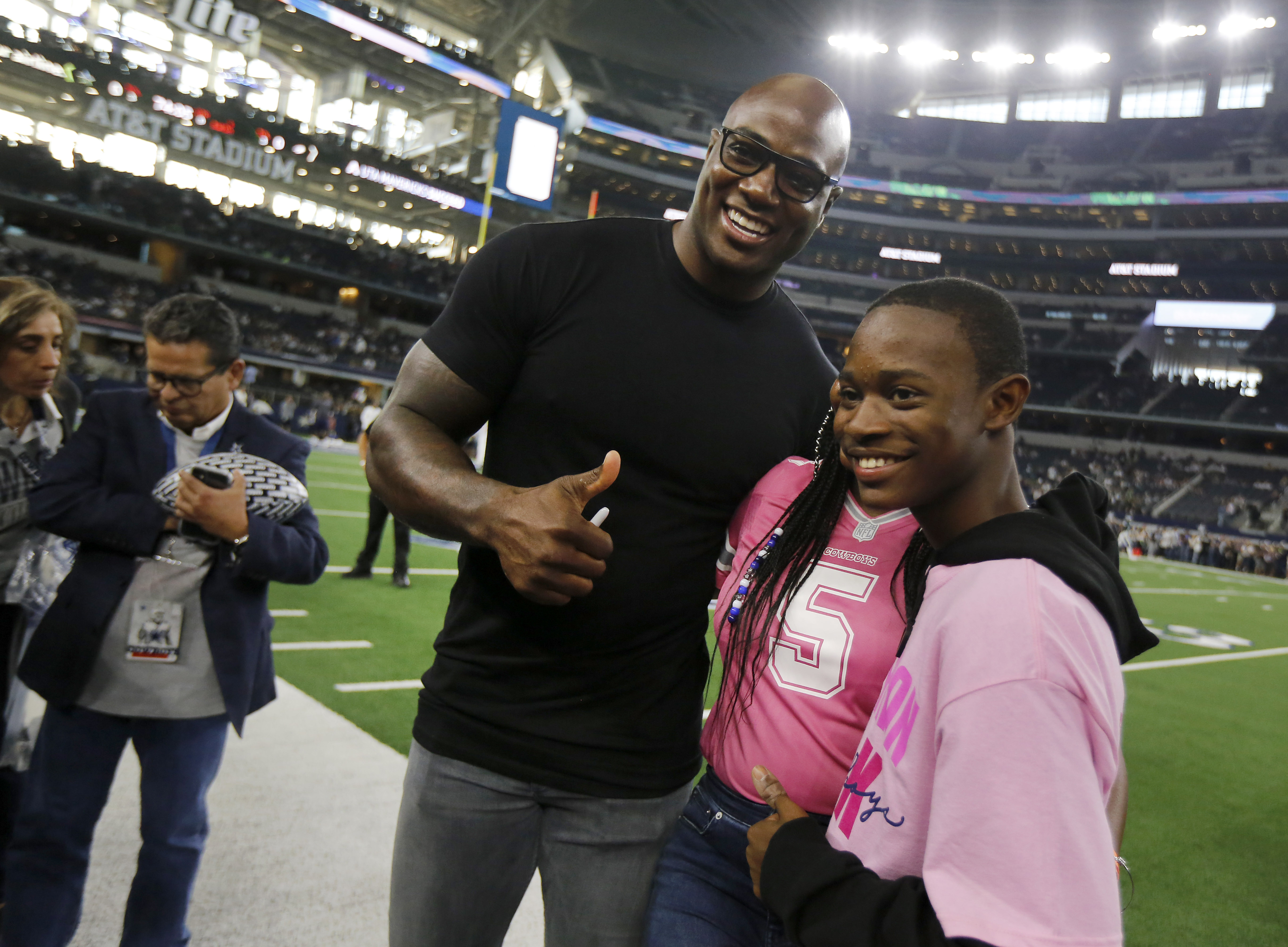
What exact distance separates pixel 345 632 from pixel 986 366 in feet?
22.3

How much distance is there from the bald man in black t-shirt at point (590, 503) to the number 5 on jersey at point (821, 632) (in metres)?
0.24

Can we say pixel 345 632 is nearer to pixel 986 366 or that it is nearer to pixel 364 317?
pixel 986 366

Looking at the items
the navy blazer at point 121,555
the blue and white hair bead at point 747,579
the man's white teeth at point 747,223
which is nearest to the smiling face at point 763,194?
the man's white teeth at point 747,223

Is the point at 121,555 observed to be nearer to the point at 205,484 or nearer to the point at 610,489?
the point at 205,484

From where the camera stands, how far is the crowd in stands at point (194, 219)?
125 ft

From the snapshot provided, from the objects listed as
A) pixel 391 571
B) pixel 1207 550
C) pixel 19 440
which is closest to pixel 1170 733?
pixel 391 571

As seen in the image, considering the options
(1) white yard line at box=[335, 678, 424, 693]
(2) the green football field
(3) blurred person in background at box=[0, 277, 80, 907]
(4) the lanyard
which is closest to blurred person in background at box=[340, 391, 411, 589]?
(2) the green football field

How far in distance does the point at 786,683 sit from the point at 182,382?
210 cm

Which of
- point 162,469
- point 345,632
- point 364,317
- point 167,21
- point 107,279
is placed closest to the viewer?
point 162,469

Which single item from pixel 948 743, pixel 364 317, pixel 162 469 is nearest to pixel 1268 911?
pixel 948 743

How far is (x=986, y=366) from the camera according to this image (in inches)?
51.8

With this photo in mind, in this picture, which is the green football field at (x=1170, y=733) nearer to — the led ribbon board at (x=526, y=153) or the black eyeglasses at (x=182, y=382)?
the black eyeglasses at (x=182, y=382)

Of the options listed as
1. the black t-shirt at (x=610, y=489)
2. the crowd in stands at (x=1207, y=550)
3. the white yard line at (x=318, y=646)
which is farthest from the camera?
the crowd in stands at (x=1207, y=550)

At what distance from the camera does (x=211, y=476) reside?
2.51 m
